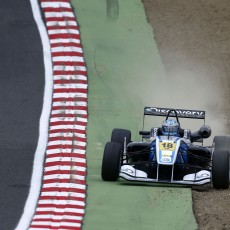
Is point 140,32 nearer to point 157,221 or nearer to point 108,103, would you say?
point 108,103

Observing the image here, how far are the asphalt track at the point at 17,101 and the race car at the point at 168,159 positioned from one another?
2.23 meters

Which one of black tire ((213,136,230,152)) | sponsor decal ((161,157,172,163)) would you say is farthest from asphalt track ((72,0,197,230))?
black tire ((213,136,230,152))

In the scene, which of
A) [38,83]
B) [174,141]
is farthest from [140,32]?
[174,141]

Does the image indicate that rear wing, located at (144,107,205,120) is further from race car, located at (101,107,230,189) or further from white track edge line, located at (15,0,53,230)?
white track edge line, located at (15,0,53,230)

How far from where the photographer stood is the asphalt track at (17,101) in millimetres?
26234

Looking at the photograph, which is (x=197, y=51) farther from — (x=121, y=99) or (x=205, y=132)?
(x=205, y=132)

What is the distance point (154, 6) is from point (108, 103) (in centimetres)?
692

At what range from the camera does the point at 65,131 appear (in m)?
30.0

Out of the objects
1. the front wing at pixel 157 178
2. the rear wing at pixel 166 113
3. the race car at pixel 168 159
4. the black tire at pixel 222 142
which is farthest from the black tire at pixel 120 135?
the black tire at pixel 222 142

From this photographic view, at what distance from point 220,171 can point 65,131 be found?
19.1ft

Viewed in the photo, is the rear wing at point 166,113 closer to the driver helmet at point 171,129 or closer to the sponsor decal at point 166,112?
the sponsor decal at point 166,112

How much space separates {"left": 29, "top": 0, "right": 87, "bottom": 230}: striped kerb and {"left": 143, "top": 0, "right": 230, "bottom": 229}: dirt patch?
8.86 ft

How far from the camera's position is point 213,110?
32.3m

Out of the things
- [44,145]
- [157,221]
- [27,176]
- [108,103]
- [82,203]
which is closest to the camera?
[157,221]
